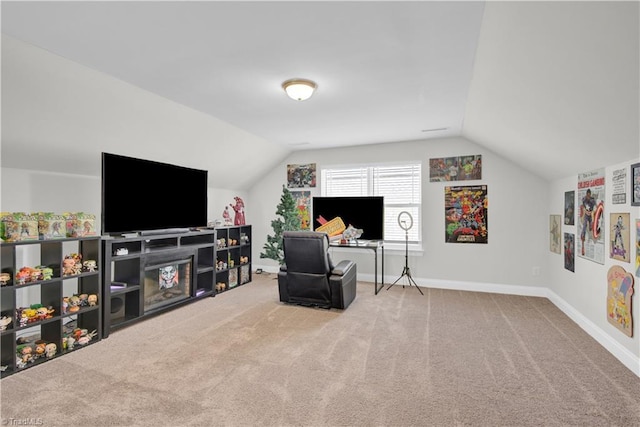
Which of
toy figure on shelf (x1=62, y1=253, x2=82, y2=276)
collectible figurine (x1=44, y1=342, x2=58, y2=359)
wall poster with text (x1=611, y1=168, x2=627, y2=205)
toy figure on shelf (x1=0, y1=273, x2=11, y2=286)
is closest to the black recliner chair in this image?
toy figure on shelf (x1=62, y1=253, x2=82, y2=276)

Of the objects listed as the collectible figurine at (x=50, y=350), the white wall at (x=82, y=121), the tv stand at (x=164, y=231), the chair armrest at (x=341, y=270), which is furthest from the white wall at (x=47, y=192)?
the chair armrest at (x=341, y=270)

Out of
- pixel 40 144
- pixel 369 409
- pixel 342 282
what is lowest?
pixel 369 409

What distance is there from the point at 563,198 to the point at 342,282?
3.07 metres

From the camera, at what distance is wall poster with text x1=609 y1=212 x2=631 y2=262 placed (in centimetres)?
267

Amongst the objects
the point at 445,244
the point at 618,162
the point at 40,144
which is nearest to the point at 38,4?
the point at 40,144

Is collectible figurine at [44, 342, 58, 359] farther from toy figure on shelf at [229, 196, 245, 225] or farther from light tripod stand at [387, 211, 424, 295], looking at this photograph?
light tripod stand at [387, 211, 424, 295]

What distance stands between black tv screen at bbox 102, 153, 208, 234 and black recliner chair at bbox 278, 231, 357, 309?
149cm

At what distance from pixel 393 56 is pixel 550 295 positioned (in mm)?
4187

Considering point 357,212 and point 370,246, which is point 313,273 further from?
point 357,212

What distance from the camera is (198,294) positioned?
447cm

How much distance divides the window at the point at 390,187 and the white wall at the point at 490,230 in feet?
0.47

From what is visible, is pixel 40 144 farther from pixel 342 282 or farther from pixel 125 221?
pixel 342 282

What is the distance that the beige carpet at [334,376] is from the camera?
1.99 meters

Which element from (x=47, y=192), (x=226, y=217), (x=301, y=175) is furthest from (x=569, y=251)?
(x=47, y=192)
